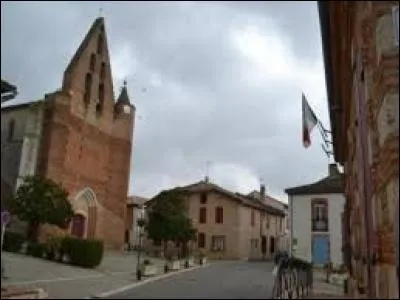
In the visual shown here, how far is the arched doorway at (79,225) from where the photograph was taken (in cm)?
4140

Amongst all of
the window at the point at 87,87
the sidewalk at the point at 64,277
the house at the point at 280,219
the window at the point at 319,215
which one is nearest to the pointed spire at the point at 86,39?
the window at the point at 87,87

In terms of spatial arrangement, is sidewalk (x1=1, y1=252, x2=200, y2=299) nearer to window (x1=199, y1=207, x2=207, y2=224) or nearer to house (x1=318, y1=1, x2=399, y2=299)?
house (x1=318, y1=1, x2=399, y2=299)

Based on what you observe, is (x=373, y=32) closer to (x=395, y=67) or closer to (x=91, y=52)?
(x=395, y=67)

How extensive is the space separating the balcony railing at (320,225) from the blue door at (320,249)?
0.59 metres

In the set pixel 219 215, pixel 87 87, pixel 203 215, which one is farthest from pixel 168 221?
pixel 203 215

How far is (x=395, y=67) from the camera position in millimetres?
7125

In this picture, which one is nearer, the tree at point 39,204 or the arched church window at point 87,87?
the tree at point 39,204

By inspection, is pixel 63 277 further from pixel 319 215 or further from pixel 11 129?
pixel 319 215

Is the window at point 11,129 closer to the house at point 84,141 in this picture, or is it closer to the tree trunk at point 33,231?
the house at point 84,141

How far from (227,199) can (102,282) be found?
38.8 metres

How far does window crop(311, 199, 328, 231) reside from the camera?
142 feet

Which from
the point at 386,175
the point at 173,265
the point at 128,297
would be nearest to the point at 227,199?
the point at 173,265

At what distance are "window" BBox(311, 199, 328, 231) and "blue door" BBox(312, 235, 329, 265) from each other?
744 millimetres

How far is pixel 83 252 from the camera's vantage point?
27812mm
